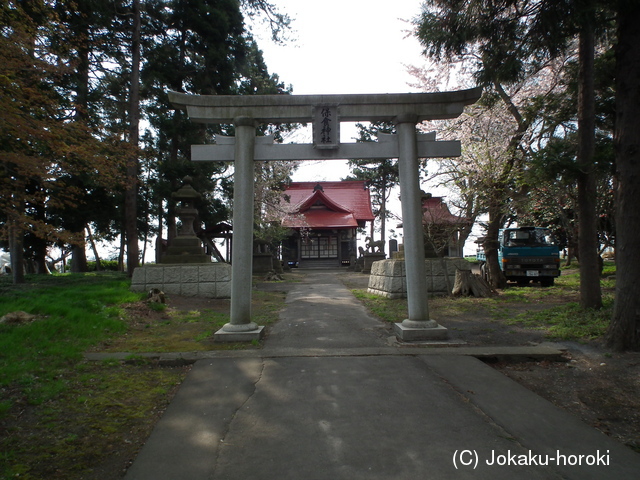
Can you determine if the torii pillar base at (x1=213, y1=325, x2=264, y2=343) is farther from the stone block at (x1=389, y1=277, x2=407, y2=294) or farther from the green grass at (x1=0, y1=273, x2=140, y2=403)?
the stone block at (x1=389, y1=277, x2=407, y2=294)

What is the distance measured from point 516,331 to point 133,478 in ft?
20.6

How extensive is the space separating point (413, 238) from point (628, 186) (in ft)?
9.41

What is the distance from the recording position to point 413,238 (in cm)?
610

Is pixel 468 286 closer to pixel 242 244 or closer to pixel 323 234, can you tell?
pixel 242 244

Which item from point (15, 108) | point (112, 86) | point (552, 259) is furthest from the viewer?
point (112, 86)

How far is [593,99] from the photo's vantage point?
24.1 feet

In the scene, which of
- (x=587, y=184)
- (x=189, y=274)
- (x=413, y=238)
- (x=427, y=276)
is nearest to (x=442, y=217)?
(x=427, y=276)

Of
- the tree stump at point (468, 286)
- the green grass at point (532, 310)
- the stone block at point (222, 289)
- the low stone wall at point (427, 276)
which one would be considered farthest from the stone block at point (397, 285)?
the stone block at point (222, 289)

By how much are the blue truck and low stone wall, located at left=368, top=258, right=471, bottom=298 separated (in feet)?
9.30

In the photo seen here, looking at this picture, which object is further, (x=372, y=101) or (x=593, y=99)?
(x=593, y=99)

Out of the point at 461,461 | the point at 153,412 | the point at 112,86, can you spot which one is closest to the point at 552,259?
the point at 461,461

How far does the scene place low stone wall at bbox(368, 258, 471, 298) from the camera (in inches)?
428

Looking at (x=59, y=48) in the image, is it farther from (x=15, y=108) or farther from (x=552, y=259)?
(x=552, y=259)

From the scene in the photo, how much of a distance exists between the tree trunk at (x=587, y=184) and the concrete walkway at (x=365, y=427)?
4455 millimetres
